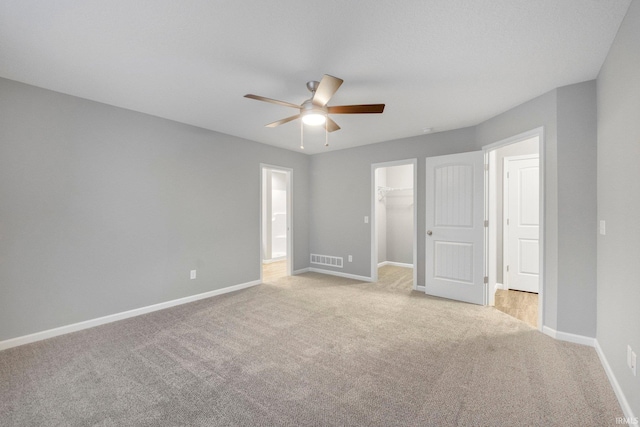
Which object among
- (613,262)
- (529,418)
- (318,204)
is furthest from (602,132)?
(318,204)

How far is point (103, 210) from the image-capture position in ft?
10.5

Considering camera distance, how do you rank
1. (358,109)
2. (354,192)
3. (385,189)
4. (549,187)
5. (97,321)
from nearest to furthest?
1. (358,109)
2. (549,187)
3. (97,321)
4. (354,192)
5. (385,189)

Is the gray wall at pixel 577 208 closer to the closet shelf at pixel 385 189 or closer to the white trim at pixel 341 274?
the white trim at pixel 341 274

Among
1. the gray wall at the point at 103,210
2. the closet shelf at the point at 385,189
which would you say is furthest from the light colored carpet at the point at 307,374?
the closet shelf at the point at 385,189

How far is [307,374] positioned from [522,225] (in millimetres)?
4217

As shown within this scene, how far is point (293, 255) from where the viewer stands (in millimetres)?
5664

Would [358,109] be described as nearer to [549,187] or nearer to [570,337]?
[549,187]

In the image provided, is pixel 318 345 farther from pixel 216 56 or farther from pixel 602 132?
pixel 602 132

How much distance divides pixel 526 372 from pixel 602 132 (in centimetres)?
214

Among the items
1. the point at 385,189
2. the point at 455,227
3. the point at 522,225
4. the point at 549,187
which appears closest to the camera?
the point at 549,187

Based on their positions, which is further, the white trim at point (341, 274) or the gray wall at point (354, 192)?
the white trim at point (341, 274)

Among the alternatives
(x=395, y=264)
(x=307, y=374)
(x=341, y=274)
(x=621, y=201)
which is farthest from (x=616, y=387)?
(x=395, y=264)

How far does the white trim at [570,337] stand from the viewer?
8.64 ft

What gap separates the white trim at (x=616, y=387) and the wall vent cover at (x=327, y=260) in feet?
12.4
